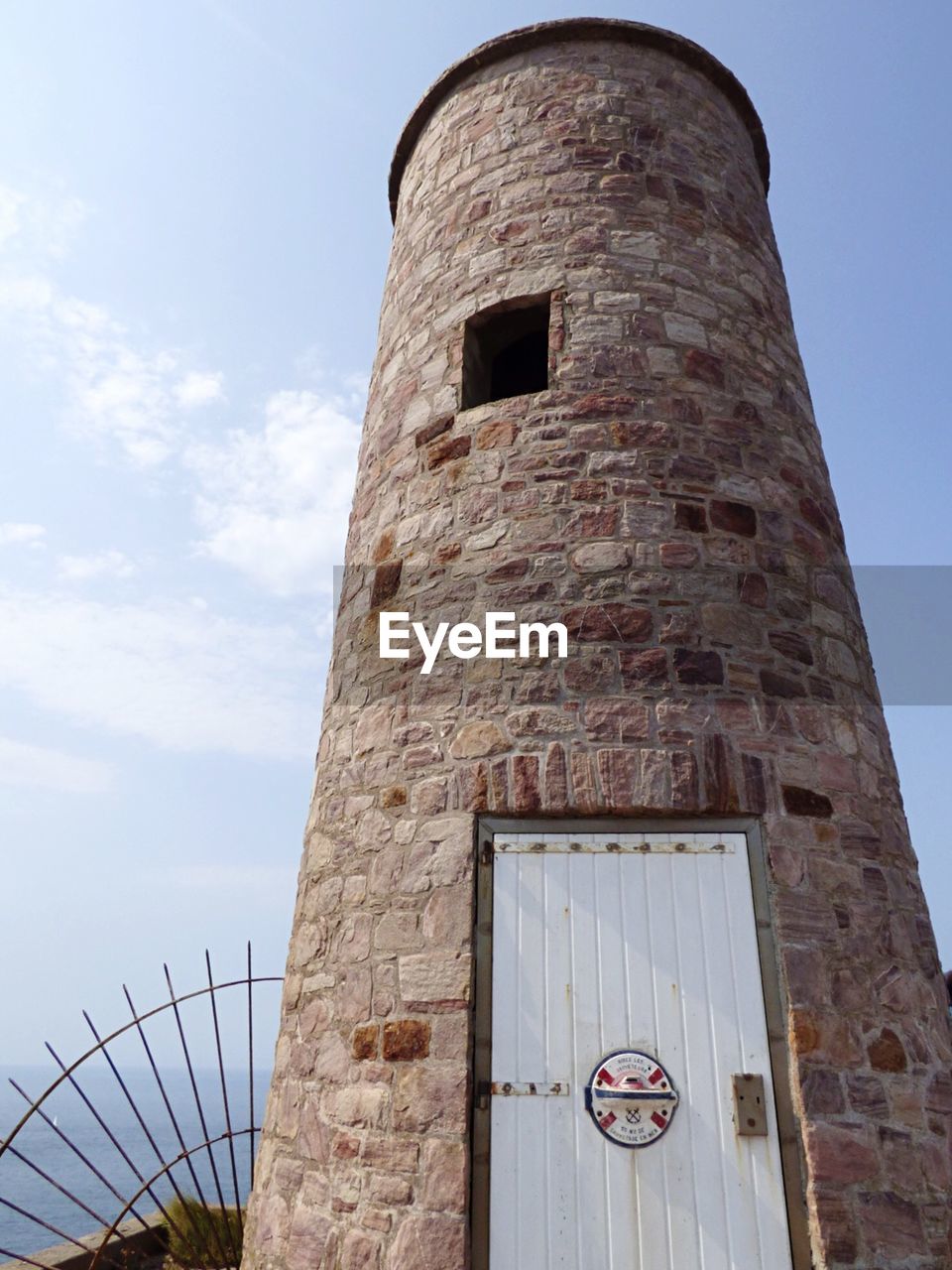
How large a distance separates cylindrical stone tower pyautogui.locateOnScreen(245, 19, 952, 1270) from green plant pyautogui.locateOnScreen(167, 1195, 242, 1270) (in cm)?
214

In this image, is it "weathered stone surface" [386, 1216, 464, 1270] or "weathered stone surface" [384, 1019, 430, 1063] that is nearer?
"weathered stone surface" [386, 1216, 464, 1270]

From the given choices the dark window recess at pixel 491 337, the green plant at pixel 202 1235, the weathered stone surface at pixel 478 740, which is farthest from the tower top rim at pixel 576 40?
the green plant at pixel 202 1235

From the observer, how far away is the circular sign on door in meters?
2.79

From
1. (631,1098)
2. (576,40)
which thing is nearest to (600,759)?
(631,1098)

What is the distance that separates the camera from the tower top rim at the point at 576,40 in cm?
550

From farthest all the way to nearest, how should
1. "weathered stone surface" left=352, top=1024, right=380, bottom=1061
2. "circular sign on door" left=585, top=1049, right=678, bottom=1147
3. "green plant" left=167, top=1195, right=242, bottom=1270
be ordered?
"green plant" left=167, top=1195, right=242, bottom=1270 < "weathered stone surface" left=352, top=1024, right=380, bottom=1061 < "circular sign on door" left=585, top=1049, right=678, bottom=1147

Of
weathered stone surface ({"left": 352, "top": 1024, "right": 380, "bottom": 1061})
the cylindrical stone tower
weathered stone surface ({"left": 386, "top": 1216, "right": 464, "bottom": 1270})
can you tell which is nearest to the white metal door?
the cylindrical stone tower

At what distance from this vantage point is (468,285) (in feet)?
15.8

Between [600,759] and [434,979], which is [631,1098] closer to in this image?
[434,979]

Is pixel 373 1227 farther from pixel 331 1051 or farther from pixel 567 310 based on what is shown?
pixel 567 310

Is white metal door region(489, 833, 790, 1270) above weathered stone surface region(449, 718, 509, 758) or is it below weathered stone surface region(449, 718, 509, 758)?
below

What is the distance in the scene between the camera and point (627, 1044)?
291 cm

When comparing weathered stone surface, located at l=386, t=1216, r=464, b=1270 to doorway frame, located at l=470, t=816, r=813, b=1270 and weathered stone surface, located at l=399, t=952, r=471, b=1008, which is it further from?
weathered stone surface, located at l=399, t=952, r=471, b=1008

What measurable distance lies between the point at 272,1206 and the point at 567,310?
165 inches
